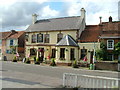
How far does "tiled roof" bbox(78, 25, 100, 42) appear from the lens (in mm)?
28598

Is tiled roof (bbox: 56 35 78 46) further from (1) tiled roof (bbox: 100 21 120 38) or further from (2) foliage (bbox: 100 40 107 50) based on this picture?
(1) tiled roof (bbox: 100 21 120 38)

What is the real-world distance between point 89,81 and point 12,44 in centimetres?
3527

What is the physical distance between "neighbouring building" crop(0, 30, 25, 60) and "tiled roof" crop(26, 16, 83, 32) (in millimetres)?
6417

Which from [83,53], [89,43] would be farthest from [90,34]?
[83,53]

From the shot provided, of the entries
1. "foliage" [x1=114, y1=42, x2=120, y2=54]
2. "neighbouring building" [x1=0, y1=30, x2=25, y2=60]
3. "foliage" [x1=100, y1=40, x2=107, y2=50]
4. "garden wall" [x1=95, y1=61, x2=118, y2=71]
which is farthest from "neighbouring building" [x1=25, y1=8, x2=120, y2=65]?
"neighbouring building" [x1=0, y1=30, x2=25, y2=60]

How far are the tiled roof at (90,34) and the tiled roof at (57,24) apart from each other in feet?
6.98

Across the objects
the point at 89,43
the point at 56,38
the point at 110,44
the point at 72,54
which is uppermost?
the point at 56,38

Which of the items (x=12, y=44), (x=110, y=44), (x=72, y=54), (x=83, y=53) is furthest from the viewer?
(x=12, y=44)

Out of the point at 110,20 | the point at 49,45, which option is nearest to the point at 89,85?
the point at 49,45

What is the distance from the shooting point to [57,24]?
109 ft

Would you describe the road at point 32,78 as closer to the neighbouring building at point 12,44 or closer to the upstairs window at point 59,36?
the upstairs window at point 59,36

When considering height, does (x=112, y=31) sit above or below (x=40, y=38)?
above

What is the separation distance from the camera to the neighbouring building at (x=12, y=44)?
129 feet

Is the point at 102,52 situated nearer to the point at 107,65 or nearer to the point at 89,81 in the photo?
the point at 107,65
